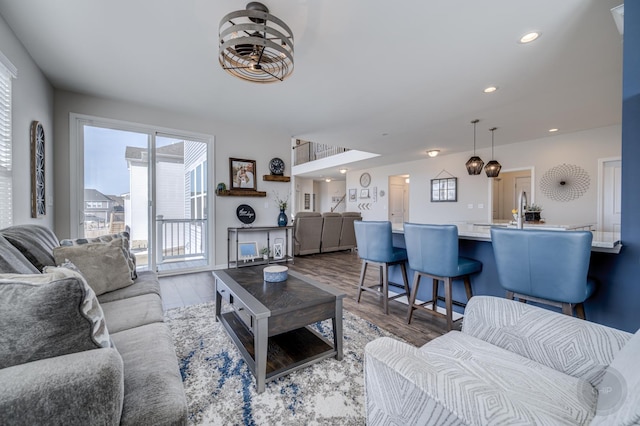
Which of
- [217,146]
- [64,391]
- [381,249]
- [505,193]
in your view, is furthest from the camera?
[505,193]

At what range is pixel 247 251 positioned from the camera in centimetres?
488

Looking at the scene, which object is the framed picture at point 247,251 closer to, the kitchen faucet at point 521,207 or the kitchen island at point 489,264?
the kitchen island at point 489,264

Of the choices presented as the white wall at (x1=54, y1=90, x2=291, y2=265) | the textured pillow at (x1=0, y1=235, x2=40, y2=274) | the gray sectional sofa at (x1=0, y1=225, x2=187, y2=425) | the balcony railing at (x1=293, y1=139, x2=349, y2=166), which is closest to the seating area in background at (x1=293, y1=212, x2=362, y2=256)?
the white wall at (x1=54, y1=90, x2=291, y2=265)

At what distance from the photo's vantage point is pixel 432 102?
3.80 m

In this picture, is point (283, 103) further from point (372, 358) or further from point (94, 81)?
point (372, 358)

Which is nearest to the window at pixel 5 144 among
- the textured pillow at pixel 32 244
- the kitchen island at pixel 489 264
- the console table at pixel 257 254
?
the textured pillow at pixel 32 244

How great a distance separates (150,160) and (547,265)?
4.87 metres

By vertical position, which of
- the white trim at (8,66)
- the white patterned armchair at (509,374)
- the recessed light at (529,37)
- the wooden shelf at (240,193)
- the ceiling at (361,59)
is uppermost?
the ceiling at (361,59)

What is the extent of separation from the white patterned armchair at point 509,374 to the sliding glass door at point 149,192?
13.9ft

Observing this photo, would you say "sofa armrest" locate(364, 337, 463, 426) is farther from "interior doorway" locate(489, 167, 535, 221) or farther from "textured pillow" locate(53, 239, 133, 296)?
"interior doorway" locate(489, 167, 535, 221)

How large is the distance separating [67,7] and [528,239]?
373cm

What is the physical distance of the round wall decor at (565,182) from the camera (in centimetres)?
509

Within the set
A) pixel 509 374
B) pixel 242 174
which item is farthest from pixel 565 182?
pixel 242 174

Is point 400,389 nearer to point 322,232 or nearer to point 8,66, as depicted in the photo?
point 8,66
